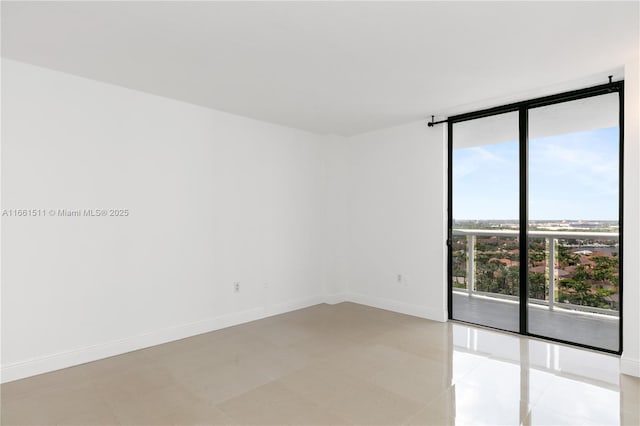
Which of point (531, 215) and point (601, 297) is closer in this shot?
point (601, 297)

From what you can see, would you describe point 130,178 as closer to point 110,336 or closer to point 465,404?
point 110,336

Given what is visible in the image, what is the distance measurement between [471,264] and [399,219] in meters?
1.06

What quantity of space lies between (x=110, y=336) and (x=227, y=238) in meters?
1.50

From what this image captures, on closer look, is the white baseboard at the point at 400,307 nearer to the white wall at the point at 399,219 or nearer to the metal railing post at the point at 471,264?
the white wall at the point at 399,219

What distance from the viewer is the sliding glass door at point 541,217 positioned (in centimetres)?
335

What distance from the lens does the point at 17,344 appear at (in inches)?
110

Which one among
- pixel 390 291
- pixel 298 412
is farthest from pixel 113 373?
pixel 390 291

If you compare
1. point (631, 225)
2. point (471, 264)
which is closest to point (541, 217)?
point (631, 225)

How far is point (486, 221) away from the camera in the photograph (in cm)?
410

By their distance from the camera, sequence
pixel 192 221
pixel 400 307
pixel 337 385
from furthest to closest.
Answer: pixel 400 307 → pixel 192 221 → pixel 337 385

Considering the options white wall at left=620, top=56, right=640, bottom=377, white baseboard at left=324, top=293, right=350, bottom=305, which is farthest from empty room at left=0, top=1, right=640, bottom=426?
white baseboard at left=324, top=293, right=350, bottom=305

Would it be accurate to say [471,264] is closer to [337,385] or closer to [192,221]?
[337,385]

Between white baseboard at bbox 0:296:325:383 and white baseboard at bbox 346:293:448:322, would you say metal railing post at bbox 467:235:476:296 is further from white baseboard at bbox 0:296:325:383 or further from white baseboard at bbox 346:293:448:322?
white baseboard at bbox 0:296:325:383

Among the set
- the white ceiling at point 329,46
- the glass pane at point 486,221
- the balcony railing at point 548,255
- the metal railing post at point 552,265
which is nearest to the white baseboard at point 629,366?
the balcony railing at point 548,255
